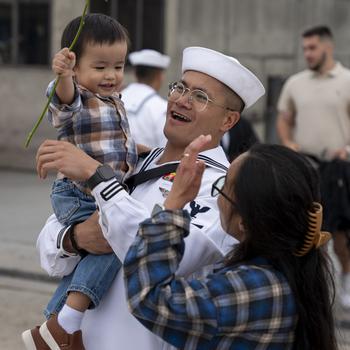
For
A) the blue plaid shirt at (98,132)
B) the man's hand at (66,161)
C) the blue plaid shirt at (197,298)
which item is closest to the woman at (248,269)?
the blue plaid shirt at (197,298)

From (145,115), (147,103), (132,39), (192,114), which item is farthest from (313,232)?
(132,39)

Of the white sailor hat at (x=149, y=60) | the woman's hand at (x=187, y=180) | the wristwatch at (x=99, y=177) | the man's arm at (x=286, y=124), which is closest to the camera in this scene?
the woman's hand at (x=187, y=180)

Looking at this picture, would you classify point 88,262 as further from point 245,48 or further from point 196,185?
point 245,48

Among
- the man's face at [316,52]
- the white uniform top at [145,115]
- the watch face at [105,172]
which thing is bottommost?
the white uniform top at [145,115]

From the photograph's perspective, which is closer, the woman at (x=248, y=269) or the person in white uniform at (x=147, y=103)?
the woman at (x=248, y=269)

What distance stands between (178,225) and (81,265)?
2.09 feet

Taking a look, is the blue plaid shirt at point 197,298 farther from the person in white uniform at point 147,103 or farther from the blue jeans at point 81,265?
the person in white uniform at point 147,103

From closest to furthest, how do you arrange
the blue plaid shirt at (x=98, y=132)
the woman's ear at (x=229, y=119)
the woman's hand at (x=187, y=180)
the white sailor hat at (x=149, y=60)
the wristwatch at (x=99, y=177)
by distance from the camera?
the woman's hand at (x=187, y=180) → the wristwatch at (x=99, y=177) → the woman's ear at (x=229, y=119) → the blue plaid shirt at (x=98, y=132) → the white sailor hat at (x=149, y=60)

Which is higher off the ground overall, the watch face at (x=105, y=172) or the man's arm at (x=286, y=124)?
the watch face at (x=105, y=172)

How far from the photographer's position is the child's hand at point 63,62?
103 inches

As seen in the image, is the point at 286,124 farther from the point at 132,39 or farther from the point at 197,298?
the point at 132,39

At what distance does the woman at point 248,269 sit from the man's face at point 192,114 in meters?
0.36

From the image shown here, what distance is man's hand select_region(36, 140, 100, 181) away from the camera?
2463 mm

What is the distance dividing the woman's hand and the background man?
4.53m
